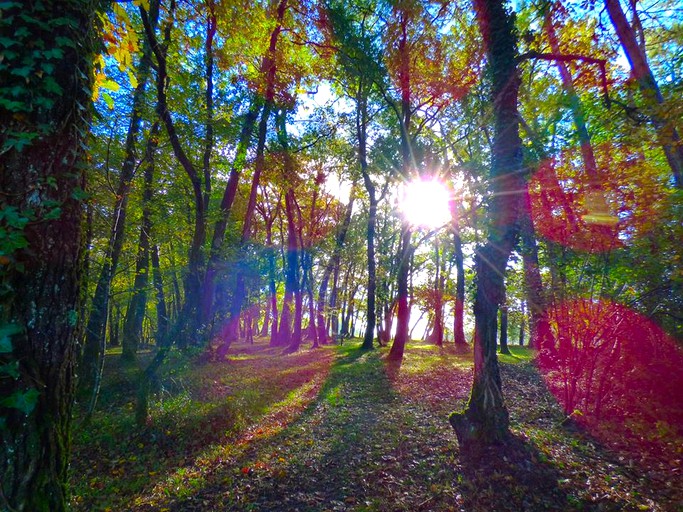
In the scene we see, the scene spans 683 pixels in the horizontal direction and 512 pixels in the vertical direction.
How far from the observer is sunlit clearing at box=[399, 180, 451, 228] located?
13670 mm

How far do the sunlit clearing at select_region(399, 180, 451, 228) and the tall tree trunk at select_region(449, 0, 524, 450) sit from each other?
8.18 m

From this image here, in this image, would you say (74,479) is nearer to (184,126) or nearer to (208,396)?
(208,396)

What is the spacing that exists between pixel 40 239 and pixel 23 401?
3.24 feet

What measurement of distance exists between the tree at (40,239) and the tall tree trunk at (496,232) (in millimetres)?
4944

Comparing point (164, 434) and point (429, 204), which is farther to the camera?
point (429, 204)

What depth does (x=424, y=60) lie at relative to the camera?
11.2 metres

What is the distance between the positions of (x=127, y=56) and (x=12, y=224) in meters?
2.15

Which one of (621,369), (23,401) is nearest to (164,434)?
(23,401)

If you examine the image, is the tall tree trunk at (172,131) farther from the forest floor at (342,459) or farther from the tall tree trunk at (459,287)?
the tall tree trunk at (459,287)

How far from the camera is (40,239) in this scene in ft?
Answer: 6.66

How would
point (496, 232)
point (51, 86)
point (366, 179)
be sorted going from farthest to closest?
point (366, 179)
point (496, 232)
point (51, 86)

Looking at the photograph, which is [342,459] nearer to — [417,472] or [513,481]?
[417,472]

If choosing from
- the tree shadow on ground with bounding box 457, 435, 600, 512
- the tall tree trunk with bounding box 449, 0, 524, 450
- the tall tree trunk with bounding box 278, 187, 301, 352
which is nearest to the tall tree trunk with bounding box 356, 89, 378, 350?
the tall tree trunk with bounding box 278, 187, 301, 352

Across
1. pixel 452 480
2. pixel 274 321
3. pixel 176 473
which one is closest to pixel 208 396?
pixel 176 473
